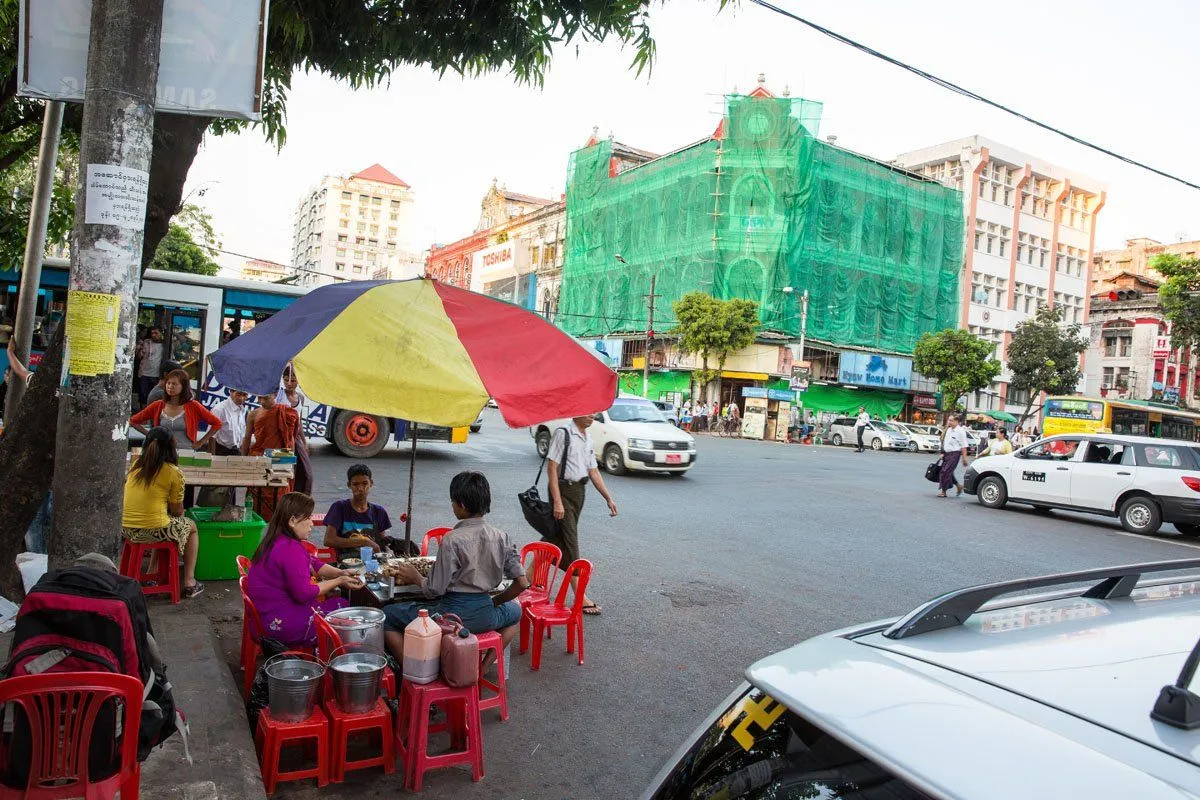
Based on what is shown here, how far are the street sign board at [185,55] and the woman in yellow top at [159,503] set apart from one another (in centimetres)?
310

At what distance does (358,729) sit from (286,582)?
0.93 metres

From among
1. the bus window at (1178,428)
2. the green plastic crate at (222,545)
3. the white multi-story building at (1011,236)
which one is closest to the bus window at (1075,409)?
the bus window at (1178,428)

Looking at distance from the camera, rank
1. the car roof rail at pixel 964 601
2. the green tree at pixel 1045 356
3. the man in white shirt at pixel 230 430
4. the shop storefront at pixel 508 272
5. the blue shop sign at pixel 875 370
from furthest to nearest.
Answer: the shop storefront at pixel 508 272
the green tree at pixel 1045 356
the blue shop sign at pixel 875 370
the man in white shirt at pixel 230 430
the car roof rail at pixel 964 601

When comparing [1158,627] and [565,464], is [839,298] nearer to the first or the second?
[565,464]

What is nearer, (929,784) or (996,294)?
(929,784)

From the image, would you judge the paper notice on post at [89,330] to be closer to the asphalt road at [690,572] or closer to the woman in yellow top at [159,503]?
the asphalt road at [690,572]

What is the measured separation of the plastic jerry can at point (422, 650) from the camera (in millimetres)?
3768

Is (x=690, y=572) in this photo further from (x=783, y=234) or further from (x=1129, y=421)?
(x=783, y=234)

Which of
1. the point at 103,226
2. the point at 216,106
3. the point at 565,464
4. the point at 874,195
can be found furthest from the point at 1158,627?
the point at 874,195

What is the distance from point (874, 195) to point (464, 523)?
4414cm

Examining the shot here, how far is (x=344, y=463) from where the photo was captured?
14.3 metres

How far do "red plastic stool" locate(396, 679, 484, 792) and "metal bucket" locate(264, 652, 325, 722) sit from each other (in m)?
0.45

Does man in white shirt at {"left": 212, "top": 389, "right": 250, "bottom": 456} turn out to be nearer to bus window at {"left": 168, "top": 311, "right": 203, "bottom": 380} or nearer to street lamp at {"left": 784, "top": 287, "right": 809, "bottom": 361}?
bus window at {"left": 168, "top": 311, "right": 203, "bottom": 380}

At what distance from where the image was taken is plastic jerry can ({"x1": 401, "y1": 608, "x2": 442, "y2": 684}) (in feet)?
12.4
